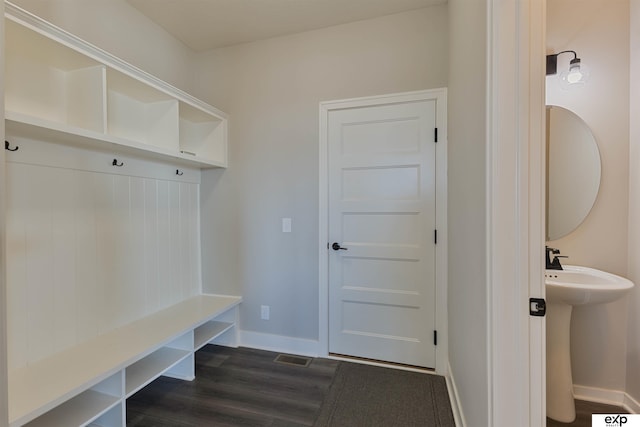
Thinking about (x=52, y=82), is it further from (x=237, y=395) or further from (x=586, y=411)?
(x=586, y=411)

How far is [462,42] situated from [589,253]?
63.3 inches

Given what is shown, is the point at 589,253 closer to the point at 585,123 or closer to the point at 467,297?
the point at 585,123

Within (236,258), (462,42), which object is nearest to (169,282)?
(236,258)

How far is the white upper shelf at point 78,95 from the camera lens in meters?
1.40

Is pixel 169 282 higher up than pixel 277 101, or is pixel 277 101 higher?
pixel 277 101

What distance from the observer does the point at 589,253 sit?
6.17 ft

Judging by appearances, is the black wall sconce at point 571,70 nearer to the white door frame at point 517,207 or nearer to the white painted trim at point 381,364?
the white door frame at point 517,207

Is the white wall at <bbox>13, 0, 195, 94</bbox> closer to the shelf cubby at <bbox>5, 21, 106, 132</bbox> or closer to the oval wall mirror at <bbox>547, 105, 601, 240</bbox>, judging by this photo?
the shelf cubby at <bbox>5, 21, 106, 132</bbox>

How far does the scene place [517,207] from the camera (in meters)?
0.97

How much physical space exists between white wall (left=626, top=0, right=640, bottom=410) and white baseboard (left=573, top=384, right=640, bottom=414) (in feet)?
0.16

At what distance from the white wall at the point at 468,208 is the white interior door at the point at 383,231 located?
252 millimetres

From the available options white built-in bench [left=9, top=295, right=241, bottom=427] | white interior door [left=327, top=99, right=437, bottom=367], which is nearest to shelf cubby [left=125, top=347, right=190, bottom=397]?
white built-in bench [left=9, top=295, right=241, bottom=427]

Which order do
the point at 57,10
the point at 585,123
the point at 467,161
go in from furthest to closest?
the point at 585,123, the point at 57,10, the point at 467,161

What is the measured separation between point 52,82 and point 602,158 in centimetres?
347
